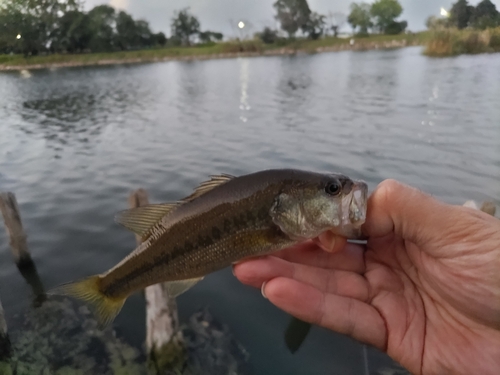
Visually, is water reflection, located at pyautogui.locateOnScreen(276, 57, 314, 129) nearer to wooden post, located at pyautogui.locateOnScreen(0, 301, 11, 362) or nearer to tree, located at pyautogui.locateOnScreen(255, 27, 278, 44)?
wooden post, located at pyautogui.locateOnScreen(0, 301, 11, 362)

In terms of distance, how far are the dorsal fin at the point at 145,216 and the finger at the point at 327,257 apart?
1.26 m

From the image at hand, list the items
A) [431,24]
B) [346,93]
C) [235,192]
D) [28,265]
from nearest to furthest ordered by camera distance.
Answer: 1. [235,192]
2. [28,265]
3. [346,93]
4. [431,24]

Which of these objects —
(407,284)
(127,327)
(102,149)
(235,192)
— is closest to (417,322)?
(407,284)

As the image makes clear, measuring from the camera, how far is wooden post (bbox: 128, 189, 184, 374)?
20.0 ft

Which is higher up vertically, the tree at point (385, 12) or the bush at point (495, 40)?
the tree at point (385, 12)

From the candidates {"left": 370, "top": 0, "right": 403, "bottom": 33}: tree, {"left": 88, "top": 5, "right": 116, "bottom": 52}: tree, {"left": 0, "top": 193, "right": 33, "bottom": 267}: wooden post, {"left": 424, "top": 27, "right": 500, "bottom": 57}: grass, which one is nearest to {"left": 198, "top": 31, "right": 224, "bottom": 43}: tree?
{"left": 88, "top": 5, "right": 116, "bottom": 52}: tree

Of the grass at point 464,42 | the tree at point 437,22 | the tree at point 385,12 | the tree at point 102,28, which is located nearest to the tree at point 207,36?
the tree at point 102,28

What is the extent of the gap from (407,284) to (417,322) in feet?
1.18

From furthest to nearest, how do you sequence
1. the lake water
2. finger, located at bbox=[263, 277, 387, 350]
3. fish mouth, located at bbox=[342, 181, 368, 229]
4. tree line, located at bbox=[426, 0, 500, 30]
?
1. tree line, located at bbox=[426, 0, 500, 30]
2. the lake water
3. finger, located at bbox=[263, 277, 387, 350]
4. fish mouth, located at bbox=[342, 181, 368, 229]

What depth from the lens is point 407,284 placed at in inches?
147

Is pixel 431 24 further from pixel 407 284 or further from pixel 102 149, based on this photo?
pixel 407 284

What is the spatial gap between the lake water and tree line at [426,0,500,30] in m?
13.1

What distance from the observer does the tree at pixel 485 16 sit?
138 ft

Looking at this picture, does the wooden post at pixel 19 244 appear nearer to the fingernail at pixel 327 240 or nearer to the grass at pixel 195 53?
the fingernail at pixel 327 240
